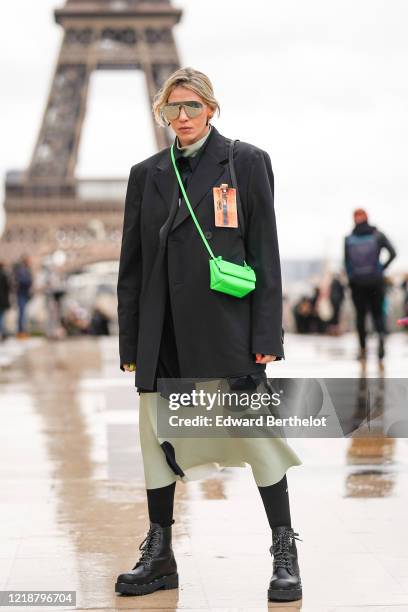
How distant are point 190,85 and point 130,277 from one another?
2.43ft

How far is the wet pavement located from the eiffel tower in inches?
2640

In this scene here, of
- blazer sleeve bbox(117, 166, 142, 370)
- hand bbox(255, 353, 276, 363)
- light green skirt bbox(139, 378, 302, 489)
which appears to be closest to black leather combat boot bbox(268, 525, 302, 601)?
light green skirt bbox(139, 378, 302, 489)

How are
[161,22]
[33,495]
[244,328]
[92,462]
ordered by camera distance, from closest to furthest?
[244,328], [33,495], [92,462], [161,22]

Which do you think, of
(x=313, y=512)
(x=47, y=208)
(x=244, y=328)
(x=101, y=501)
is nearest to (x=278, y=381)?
(x=244, y=328)

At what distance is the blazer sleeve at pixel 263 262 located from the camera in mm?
4914

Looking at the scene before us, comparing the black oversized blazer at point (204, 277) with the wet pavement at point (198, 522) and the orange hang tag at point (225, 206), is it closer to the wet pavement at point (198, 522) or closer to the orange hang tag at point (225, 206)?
the orange hang tag at point (225, 206)

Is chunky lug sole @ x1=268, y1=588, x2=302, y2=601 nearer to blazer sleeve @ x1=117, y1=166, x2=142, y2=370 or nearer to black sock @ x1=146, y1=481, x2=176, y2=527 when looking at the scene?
black sock @ x1=146, y1=481, x2=176, y2=527

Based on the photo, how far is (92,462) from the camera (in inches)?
322

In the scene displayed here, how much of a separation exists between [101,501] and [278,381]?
6.56 feet

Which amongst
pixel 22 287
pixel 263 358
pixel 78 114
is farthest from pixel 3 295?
pixel 78 114

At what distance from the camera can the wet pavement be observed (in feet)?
16.1

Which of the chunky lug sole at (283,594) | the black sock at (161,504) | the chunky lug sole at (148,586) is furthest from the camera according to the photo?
the black sock at (161,504)

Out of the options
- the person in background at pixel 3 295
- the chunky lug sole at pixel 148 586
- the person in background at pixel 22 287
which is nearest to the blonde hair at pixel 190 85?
the chunky lug sole at pixel 148 586

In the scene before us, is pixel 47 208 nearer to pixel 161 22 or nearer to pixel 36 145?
pixel 36 145
